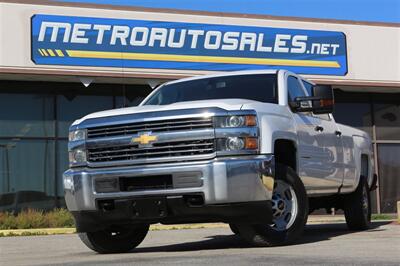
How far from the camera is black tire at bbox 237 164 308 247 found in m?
7.12

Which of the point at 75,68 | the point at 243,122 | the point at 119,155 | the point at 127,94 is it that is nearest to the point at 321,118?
the point at 243,122

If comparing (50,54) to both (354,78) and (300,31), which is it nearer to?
(300,31)

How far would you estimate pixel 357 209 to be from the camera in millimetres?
10234

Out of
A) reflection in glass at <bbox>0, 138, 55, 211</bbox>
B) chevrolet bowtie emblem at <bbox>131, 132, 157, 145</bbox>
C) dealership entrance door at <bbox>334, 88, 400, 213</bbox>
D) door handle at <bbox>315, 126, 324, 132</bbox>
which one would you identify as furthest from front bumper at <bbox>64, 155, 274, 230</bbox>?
dealership entrance door at <bbox>334, 88, 400, 213</bbox>

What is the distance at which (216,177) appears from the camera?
21.8 ft

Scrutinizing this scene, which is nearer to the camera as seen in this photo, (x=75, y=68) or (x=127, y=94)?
(x=75, y=68)

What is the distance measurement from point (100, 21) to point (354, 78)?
7.72 meters

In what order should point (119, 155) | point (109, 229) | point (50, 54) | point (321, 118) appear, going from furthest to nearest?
point (50, 54) < point (321, 118) < point (109, 229) < point (119, 155)

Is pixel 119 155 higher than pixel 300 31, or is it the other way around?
pixel 300 31

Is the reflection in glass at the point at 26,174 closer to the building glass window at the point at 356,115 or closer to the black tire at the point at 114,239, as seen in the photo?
the building glass window at the point at 356,115

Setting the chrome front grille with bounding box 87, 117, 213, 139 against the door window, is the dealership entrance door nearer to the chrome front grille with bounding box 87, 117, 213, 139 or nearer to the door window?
the door window

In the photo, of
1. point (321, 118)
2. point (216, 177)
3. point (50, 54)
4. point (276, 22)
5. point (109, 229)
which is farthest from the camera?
point (276, 22)

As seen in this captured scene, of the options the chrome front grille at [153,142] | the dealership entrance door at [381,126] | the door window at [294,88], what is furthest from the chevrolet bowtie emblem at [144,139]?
the dealership entrance door at [381,126]

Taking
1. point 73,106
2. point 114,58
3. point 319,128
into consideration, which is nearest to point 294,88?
point 319,128
